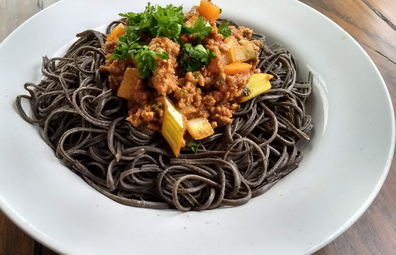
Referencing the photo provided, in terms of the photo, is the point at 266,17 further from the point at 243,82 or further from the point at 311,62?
the point at 243,82

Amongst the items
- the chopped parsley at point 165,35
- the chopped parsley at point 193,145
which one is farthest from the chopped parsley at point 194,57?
the chopped parsley at point 193,145

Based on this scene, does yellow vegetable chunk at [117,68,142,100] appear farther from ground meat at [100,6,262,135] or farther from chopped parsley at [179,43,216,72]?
chopped parsley at [179,43,216,72]

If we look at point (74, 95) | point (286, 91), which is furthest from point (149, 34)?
point (286, 91)

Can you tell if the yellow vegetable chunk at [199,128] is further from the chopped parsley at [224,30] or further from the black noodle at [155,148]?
the chopped parsley at [224,30]

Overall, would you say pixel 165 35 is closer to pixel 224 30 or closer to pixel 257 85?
pixel 224 30

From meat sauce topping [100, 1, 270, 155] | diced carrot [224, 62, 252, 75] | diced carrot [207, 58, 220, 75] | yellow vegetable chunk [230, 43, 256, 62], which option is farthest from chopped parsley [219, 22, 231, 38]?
diced carrot [207, 58, 220, 75]
